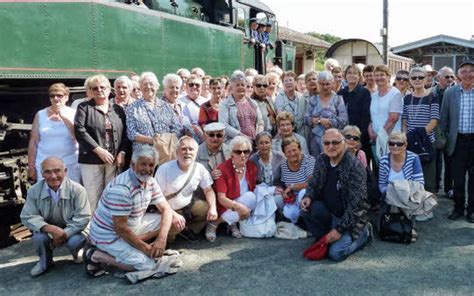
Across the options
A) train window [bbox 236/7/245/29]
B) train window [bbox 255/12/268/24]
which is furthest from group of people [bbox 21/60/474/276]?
train window [bbox 255/12/268/24]

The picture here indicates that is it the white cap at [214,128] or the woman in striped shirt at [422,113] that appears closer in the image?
the white cap at [214,128]

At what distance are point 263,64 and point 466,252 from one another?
6.60m

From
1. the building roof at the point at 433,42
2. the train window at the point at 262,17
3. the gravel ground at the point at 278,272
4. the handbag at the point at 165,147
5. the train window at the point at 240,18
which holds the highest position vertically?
the building roof at the point at 433,42

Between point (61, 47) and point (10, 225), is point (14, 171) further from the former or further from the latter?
point (61, 47)

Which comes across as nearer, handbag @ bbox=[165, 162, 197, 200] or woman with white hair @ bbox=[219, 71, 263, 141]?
handbag @ bbox=[165, 162, 197, 200]

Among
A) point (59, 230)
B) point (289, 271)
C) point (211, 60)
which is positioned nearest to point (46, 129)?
point (59, 230)

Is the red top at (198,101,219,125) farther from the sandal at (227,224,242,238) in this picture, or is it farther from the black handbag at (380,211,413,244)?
the black handbag at (380,211,413,244)

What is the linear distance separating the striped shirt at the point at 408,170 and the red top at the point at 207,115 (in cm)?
190

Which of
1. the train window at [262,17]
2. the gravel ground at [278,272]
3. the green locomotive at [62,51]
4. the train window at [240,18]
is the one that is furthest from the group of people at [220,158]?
the train window at [262,17]

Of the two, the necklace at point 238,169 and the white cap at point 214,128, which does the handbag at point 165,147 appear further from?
the necklace at point 238,169

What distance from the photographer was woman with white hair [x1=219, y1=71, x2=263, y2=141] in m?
5.24

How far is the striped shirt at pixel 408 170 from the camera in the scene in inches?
182

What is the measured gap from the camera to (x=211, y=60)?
7906 mm

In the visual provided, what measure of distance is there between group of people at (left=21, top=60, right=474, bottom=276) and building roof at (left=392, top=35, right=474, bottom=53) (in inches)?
565
